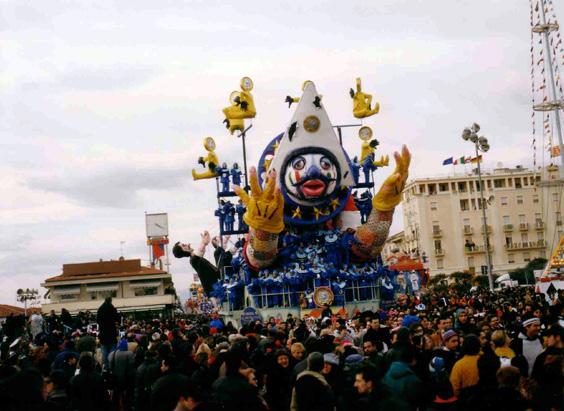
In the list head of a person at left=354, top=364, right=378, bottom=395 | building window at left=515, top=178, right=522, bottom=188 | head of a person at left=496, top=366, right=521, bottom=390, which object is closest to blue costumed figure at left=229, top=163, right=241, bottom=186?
head of a person at left=354, top=364, right=378, bottom=395

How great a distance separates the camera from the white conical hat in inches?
1489

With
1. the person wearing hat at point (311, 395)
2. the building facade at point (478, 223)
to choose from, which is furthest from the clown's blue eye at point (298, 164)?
the building facade at point (478, 223)

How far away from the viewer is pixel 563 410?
6961 millimetres

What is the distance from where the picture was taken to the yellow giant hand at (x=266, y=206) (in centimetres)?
3344

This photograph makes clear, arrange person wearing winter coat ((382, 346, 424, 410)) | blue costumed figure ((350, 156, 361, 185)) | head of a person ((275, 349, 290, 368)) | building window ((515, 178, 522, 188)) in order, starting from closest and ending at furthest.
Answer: person wearing winter coat ((382, 346, 424, 410)) → head of a person ((275, 349, 290, 368)) → blue costumed figure ((350, 156, 361, 185)) → building window ((515, 178, 522, 188))

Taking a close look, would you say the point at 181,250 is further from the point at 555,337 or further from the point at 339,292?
the point at 555,337

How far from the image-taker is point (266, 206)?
33688 millimetres

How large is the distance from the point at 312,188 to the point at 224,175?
810 centimetres

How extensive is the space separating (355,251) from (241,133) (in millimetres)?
10654

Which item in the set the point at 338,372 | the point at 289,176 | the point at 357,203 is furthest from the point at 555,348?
the point at 357,203

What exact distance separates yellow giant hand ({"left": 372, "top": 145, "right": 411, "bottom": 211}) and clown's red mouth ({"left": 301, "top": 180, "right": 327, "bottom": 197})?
2701 millimetres

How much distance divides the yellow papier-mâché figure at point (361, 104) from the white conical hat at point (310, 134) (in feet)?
13.3

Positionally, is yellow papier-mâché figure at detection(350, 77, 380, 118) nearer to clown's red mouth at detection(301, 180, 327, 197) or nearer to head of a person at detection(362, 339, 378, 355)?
clown's red mouth at detection(301, 180, 327, 197)

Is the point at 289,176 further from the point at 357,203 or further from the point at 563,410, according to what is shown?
the point at 563,410
